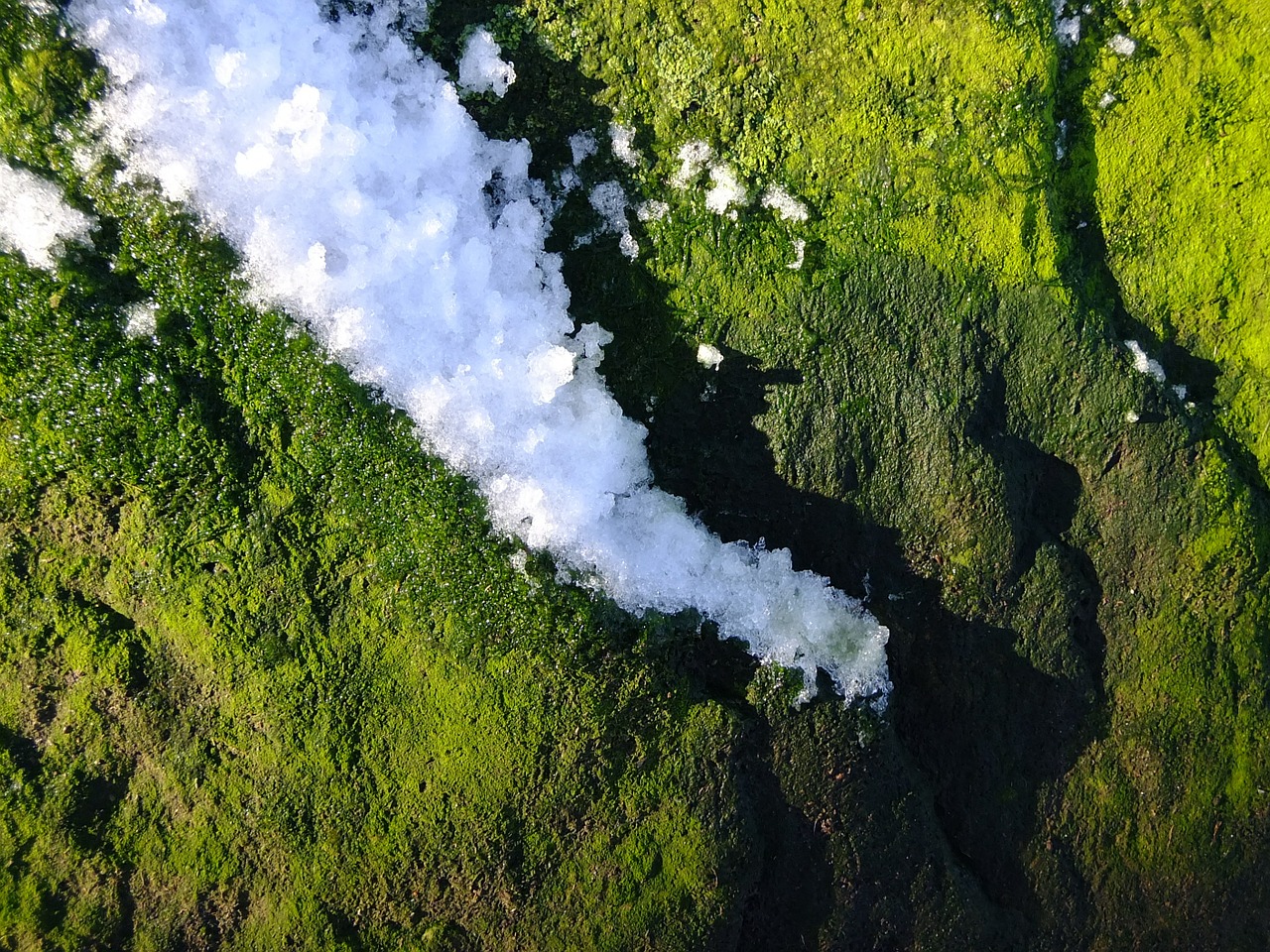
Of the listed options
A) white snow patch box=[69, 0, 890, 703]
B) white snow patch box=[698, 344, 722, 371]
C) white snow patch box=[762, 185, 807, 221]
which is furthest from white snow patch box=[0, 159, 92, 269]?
white snow patch box=[762, 185, 807, 221]

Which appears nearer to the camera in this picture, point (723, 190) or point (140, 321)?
point (140, 321)

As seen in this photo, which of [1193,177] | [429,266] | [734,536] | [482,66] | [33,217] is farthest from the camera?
[1193,177]

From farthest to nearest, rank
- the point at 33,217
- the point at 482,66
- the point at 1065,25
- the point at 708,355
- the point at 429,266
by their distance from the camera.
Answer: the point at 1065,25 → the point at 708,355 → the point at 482,66 → the point at 429,266 → the point at 33,217

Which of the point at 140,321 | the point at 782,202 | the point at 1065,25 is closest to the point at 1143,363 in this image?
the point at 1065,25

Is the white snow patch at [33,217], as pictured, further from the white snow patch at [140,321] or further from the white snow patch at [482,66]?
the white snow patch at [482,66]

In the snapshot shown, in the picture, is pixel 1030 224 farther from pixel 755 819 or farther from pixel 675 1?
pixel 755 819

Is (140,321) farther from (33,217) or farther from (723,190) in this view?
(723,190)

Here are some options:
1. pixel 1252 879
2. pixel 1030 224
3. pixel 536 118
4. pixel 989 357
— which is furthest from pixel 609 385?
pixel 1252 879
